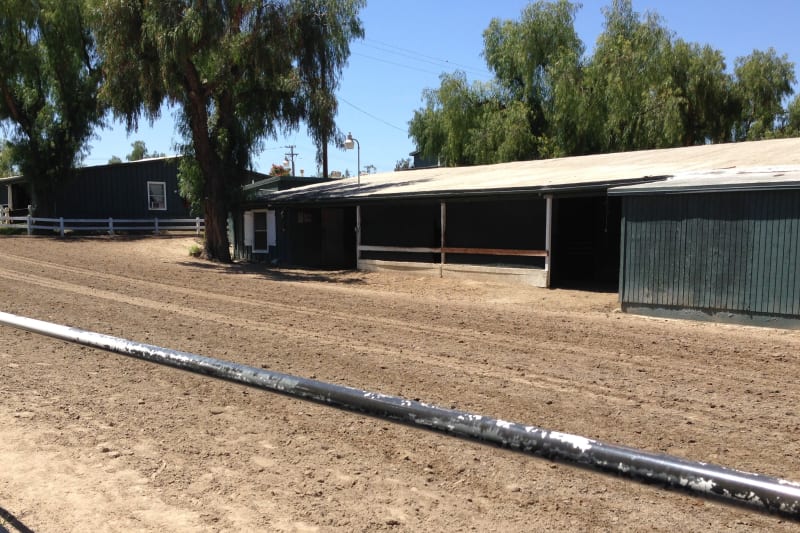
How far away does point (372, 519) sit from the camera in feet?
12.1

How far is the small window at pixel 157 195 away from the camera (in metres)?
34.4

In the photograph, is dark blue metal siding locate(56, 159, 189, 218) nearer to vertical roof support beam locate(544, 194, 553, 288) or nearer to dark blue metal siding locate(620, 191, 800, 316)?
vertical roof support beam locate(544, 194, 553, 288)

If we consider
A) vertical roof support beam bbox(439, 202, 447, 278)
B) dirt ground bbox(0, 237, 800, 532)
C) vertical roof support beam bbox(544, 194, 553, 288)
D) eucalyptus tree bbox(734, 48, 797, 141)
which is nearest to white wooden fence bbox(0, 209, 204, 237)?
vertical roof support beam bbox(439, 202, 447, 278)

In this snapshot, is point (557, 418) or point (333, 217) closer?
point (557, 418)

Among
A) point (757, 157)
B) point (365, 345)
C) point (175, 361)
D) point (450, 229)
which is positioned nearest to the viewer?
point (175, 361)

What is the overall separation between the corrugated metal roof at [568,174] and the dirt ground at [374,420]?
4281 mm

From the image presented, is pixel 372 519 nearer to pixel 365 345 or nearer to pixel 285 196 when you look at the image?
pixel 365 345

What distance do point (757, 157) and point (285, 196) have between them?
1482cm

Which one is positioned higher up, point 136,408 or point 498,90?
point 498,90

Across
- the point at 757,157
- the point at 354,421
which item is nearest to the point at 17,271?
the point at 354,421

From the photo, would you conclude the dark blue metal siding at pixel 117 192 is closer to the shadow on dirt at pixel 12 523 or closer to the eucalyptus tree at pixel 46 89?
the eucalyptus tree at pixel 46 89

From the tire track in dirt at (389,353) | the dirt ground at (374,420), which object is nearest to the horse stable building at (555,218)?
the dirt ground at (374,420)

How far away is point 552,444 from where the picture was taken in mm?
1535

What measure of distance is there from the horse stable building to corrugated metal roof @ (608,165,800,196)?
0.02m
